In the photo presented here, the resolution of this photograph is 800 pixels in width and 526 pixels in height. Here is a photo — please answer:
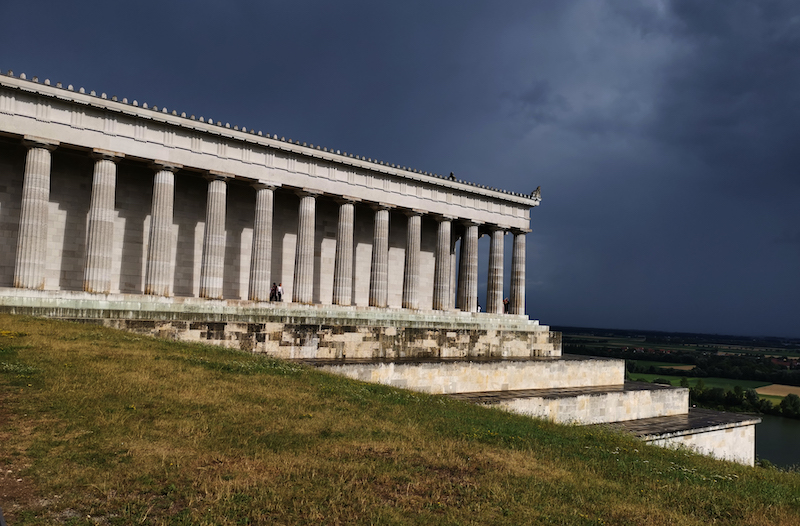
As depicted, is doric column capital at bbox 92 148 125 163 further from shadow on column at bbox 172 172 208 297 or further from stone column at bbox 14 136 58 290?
shadow on column at bbox 172 172 208 297

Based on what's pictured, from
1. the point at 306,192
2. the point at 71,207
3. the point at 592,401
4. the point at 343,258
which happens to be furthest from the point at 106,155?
the point at 592,401

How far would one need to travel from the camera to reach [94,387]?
1238 centimetres

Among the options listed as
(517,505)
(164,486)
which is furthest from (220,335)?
(517,505)

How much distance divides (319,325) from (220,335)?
462 centimetres

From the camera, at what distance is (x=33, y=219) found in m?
28.0

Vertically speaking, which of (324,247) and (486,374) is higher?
(324,247)

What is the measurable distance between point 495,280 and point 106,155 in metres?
29.9

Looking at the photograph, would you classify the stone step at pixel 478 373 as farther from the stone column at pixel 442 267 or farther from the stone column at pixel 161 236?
the stone column at pixel 442 267

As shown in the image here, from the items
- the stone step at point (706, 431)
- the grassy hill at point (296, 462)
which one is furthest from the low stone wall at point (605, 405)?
the grassy hill at point (296, 462)

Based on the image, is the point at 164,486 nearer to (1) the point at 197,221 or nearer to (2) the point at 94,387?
(2) the point at 94,387

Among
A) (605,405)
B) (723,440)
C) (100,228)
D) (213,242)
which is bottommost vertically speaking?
(723,440)

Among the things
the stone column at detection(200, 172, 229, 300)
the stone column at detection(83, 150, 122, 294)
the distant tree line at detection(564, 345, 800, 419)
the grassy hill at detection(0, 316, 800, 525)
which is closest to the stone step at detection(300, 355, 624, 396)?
the grassy hill at detection(0, 316, 800, 525)

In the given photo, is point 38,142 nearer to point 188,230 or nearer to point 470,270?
point 188,230

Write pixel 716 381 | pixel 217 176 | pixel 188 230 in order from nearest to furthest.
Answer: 1. pixel 217 176
2. pixel 188 230
3. pixel 716 381
